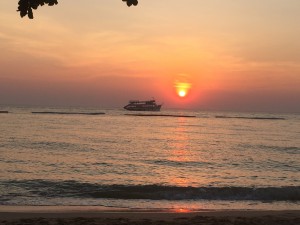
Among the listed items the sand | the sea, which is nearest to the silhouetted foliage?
the sand

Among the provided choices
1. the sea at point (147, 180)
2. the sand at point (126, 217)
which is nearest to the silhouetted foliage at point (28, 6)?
the sand at point (126, 217)

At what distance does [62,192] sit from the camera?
55.3 feet

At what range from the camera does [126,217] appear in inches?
455

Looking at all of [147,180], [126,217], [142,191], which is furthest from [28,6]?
[147,180]

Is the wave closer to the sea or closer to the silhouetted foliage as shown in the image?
the sea

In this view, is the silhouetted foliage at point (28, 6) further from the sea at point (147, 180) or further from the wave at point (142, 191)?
the wave at point (142, 191)

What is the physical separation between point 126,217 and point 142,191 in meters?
5.92

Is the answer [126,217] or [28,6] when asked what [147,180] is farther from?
[28,6]

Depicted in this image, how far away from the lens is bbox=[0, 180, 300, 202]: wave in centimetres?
1658

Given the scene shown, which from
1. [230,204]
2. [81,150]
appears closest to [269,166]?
[230,204]

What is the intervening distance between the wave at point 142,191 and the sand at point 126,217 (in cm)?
325

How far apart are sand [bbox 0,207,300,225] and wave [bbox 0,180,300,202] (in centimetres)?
325

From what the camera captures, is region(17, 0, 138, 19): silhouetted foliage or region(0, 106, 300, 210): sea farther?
region(0, 106, 300, 210): sea

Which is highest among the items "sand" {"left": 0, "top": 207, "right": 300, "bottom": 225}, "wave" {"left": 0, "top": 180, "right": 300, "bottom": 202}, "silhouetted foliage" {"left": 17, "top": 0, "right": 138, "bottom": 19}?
"silhouetted foliage" {"left": 17, "top": 0, "right": 138, "bottom": 19}
